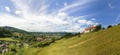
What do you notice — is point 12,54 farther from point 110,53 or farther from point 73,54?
point 110,53

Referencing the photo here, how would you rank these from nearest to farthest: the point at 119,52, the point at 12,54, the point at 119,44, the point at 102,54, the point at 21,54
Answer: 1. the point at 119,52
2. the point at 102,54
3. the point at 119,44
4. the point at 21,54
5. the point at 12,54

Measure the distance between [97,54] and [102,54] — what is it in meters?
2.37

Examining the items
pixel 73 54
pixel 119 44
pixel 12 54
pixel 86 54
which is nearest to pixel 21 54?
pixel 12 54

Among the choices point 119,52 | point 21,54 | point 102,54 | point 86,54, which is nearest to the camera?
point 119,52

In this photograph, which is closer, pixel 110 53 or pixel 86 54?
pixel 110 53

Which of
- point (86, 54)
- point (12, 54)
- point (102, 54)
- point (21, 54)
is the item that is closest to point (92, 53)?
point (86, 54)

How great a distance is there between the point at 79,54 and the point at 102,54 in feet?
38.7

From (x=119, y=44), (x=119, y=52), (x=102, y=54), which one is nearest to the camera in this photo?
(x=119, y=52)

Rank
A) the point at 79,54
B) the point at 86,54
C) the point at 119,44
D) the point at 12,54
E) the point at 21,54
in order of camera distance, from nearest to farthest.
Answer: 1. the point at 119,44
2. the point at 86,54
3. the point at 79,54
4. the point at 21,54
5. the point at 12,54

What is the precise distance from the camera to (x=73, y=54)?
58.2 meters

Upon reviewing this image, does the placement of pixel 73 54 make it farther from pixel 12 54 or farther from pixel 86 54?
pixel 12 54

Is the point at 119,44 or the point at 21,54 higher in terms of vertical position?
the point at 119,44

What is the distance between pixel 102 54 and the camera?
44.2 meters

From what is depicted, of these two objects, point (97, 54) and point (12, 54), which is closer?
point (97, 54)
